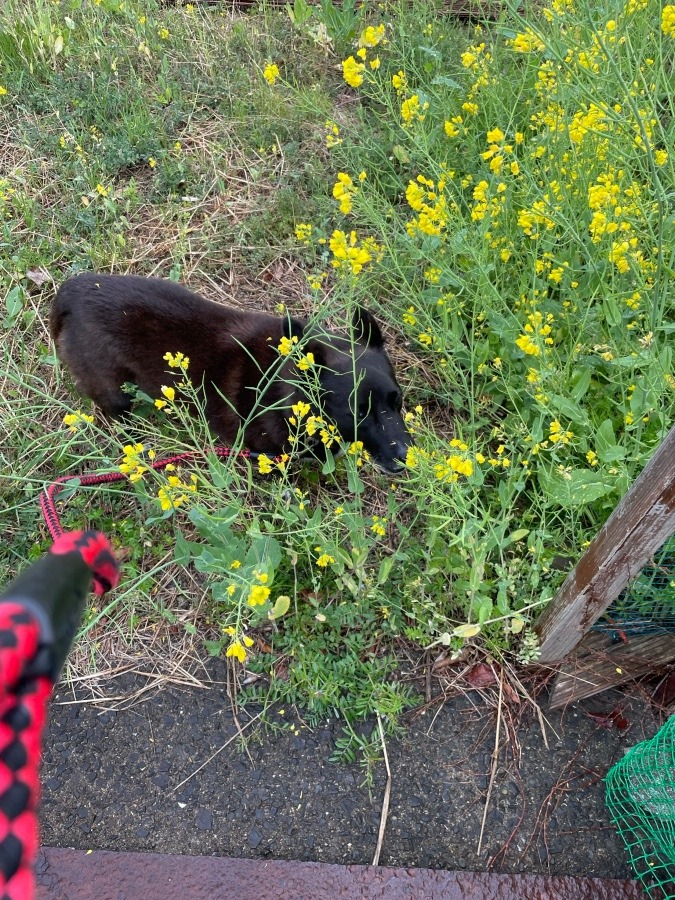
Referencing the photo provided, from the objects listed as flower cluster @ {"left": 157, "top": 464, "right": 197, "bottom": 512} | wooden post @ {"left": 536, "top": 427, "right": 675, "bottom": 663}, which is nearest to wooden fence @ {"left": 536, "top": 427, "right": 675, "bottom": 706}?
wooden post @ {"left": 536, "top": 427, "right": 675, "bottom": 663}

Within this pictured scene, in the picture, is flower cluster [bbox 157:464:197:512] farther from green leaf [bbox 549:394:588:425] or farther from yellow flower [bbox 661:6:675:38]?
yellow flower [bbox 661:6:675:38]

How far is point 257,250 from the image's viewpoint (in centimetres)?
367

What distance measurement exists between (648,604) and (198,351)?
85.4 inches

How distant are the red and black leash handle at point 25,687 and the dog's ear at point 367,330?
2.25 m

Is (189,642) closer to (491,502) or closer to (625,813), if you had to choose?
(491,502)

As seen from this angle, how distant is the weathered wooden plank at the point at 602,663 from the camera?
89.4 inches

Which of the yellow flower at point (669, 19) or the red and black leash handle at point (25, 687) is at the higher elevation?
the yellow flower at point (669, 19)

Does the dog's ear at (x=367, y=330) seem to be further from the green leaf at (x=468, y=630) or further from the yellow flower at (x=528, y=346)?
the green leaf at (x=468, y=630)

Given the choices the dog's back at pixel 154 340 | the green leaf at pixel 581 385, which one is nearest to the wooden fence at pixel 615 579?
the green leaf at pixel 581 385

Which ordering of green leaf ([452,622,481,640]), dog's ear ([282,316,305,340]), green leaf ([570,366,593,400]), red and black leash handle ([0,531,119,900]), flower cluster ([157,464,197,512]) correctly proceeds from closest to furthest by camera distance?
red and black leash handle ([0,531,119,900]) < flower cluster ([157,464,197,512]) < green leaf ([452,622,481,640]) < green leaf ([570,366,593,400]) < dog's ear ([282,316,305,340])

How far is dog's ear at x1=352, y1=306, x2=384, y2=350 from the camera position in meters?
2.81

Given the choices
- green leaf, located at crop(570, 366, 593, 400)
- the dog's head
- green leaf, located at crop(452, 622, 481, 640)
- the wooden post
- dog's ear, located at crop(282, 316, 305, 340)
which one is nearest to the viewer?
the wooden post

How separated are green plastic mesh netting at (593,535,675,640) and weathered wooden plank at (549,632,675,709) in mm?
Answer: 52

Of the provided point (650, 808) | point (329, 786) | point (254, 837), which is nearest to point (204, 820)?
point (254, 837)
